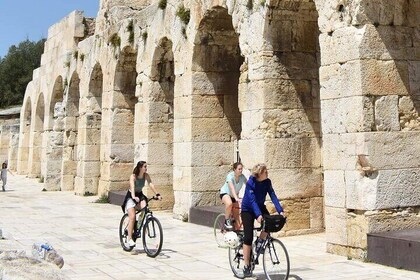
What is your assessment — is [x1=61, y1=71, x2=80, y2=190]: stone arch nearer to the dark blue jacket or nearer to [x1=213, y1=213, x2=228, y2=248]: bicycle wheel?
[x1=213, y1=213, x2=228, y2=248]: bicycle wheel

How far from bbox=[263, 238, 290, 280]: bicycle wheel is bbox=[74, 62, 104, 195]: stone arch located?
12.7 m

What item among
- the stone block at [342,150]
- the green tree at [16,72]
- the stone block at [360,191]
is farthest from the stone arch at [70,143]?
the green tree at [16,72]

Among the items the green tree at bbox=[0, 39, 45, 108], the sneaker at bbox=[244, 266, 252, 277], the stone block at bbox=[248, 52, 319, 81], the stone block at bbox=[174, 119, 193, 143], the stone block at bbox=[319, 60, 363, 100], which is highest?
the green tree at bbox=[0, 39, 45, 108]

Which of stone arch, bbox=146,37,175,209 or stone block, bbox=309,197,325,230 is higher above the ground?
stone arch, bbox=146,37,175,209

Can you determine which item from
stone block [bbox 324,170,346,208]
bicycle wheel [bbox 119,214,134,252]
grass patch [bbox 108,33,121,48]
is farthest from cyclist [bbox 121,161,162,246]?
grass patch [bbox 108,33,121,48]

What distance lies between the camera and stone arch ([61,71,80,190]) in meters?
19.5

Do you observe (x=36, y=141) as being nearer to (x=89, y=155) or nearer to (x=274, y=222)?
(x=89, y=155)

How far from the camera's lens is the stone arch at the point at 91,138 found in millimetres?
17453

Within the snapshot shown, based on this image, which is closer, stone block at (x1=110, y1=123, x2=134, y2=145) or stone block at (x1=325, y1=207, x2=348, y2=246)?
stone block at (x1=325, y1=207, x2=348, y2=246)

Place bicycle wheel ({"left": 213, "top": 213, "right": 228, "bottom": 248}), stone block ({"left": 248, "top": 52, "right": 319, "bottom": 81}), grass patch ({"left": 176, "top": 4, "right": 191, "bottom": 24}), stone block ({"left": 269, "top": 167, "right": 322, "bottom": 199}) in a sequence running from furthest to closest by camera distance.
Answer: grass patch ({"left": 176, "top": 4, "right": 191, "bottom": 24}), stone block ({"left": 248, "top": 52, "right": 319, "bottom": 81}), stone block ({"left": 269, "top": 167, "right": 322, "bottom": 199}), bicycle wheel ({"left": 213, "top": 213, "right": 228, "bottom": 248})

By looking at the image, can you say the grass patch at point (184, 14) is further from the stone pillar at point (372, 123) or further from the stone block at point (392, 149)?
the stone block at point (392, 149)

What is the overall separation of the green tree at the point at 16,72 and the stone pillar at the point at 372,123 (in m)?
43.7

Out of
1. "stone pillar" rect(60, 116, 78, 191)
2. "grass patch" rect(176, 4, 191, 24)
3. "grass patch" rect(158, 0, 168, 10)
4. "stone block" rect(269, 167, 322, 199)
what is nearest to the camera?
"stone block" rect(269, 167, 322, 199)

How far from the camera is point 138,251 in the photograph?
7.80 metres
